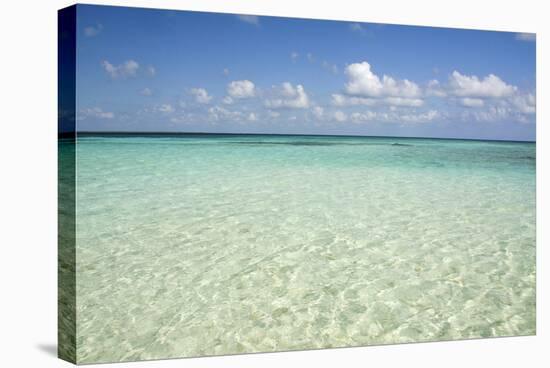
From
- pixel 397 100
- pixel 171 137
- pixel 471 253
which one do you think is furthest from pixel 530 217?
pixel 171 137

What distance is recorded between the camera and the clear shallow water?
16.9ft

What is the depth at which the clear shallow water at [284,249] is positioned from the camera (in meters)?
5.16

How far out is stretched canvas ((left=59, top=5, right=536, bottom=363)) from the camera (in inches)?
201

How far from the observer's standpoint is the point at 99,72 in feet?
16.7

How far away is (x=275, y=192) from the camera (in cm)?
664

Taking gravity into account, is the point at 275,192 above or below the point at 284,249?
above

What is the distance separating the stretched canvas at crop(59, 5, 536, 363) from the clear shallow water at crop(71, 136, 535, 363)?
17mm

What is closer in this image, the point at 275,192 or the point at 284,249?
the point at 284,249

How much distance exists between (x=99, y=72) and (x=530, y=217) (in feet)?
14.8

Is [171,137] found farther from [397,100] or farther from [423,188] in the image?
[423,188]

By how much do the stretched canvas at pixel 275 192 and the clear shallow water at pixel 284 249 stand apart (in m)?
0.02

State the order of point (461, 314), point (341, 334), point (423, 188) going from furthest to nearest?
point (423, 188) < point (461, 314) < point (341, 334)

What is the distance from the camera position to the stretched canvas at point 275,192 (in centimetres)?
511

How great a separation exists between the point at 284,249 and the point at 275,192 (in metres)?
0.95
